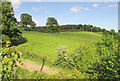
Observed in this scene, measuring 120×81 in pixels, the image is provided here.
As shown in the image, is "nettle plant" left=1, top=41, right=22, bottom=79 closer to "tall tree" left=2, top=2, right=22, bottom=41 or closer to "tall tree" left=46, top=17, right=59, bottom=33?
"tall tree" left=2, top=2, right=22, bottom=41

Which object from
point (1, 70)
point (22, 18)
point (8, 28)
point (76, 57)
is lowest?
point (76, 57)

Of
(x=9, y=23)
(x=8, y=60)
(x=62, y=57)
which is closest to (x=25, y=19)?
(x=9, y=23)

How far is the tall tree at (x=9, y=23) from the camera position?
42.2 ft

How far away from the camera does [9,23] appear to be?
520 inches

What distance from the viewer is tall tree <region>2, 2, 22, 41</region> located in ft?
42.2

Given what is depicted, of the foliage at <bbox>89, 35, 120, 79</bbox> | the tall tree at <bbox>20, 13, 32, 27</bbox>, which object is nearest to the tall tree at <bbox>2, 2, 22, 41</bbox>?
the foliage at <bbox>89, 35, 120, 79</bbox>

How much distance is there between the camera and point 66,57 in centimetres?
990

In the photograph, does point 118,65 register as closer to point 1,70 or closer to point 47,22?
point 1,70

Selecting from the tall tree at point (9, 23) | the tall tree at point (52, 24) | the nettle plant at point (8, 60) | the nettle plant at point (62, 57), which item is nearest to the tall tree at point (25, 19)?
the tall tree at point (52, 24)

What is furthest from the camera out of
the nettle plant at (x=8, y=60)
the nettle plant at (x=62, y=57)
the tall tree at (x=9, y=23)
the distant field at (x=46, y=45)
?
the distant field at (x=46, y=45)

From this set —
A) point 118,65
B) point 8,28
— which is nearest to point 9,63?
point 118,65

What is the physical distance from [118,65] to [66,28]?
61.4m

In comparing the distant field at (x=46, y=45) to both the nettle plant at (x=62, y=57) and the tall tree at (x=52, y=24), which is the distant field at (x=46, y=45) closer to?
the nettle plant at (x=62, y=57)

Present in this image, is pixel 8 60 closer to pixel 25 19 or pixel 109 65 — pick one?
pixel 109 65
